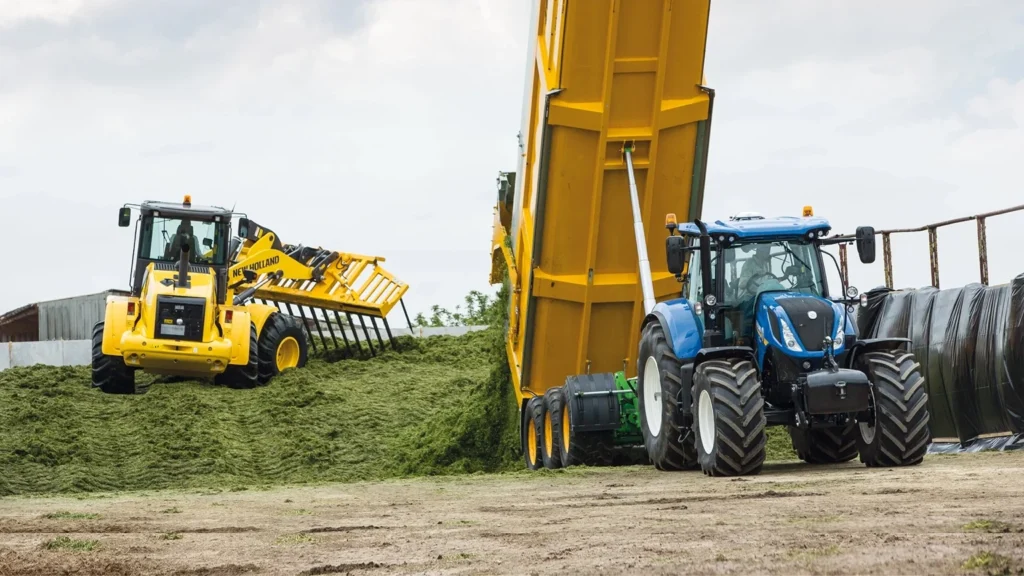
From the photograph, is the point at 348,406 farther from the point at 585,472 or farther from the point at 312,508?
the point at 312,508

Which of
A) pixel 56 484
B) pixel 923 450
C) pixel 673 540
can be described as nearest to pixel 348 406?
pixel 56 484

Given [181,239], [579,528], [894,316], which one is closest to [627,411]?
[894,316]

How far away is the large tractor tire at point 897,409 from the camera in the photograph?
27.6 ft

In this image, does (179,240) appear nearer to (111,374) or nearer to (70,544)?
(111,374)

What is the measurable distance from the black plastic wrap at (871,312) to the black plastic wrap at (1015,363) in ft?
7.87

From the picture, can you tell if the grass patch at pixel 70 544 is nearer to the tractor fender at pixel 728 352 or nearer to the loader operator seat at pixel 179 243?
the tractor fender at pixel 728 352

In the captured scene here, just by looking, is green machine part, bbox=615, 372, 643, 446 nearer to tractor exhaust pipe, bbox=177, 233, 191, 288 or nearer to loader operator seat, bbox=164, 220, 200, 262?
tractor exhaust pipe, bbox=177, 233, 191, 288

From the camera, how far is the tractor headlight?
865cm

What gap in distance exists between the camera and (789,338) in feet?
28.4

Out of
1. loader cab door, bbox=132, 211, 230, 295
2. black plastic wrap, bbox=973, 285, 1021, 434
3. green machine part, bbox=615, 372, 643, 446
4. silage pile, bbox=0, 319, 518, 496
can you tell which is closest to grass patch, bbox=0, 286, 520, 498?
silage pile, bbox=0, 319, 518, 496

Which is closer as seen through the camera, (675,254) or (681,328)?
(675,254)

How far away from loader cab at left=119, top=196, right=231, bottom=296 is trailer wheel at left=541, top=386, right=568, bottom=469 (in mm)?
7381

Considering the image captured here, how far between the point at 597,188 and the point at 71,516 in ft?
16.6

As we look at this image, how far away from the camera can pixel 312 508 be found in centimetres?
780
